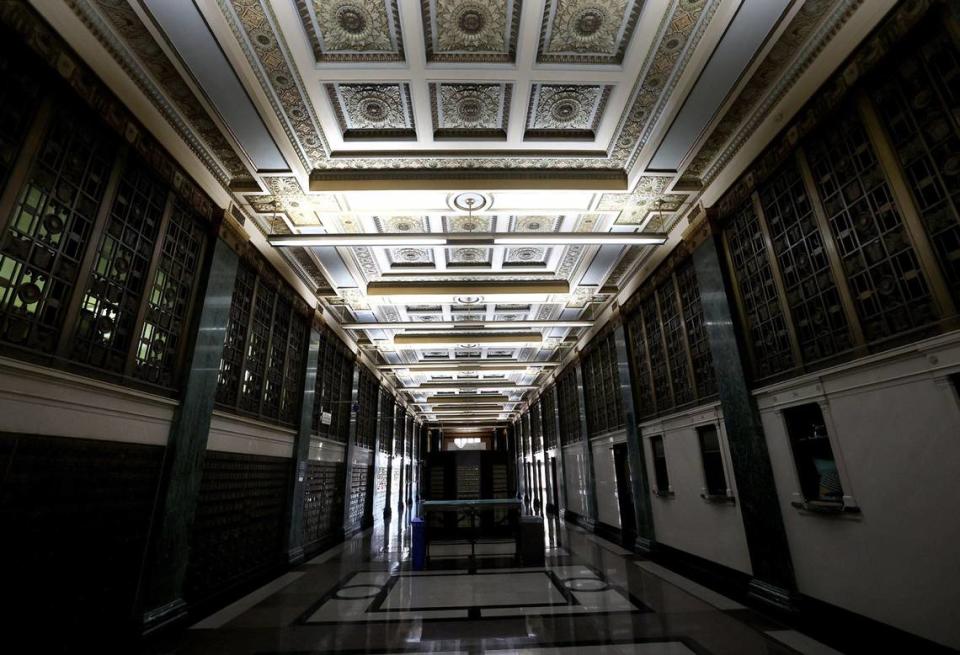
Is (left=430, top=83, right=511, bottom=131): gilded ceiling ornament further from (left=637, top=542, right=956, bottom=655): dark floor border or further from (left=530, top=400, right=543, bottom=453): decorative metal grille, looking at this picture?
(left=530, top=400, right=543, bottom=453): decorative metal grille

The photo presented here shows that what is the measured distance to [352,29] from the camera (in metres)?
4.28

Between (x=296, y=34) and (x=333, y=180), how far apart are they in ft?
6.44

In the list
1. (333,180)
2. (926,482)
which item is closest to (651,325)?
(926,482)

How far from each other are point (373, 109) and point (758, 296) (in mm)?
5410

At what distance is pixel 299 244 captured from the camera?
20.7ft

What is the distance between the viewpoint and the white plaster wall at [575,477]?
13345 millimetres

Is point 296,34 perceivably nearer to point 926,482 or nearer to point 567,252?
point 567,252

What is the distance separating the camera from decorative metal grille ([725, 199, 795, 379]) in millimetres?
5211

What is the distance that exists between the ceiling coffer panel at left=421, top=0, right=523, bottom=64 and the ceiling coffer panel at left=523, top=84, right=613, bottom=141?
0.66m

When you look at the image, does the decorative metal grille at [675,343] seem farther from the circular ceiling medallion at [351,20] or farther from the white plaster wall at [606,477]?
the circular ceiling medallion at [351,20]

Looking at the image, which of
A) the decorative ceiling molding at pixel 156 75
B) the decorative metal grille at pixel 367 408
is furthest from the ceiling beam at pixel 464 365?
the decorative ceiling molding at pixel 156 75

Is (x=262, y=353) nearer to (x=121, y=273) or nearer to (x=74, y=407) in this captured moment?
(x=121, y=273)

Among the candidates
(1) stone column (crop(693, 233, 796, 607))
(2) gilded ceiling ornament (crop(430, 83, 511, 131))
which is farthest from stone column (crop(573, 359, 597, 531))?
(2) gilded ceiling ornament (crop(430, 83, 511, 131))

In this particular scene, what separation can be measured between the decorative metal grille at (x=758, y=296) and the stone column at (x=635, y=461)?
12.8 ft
